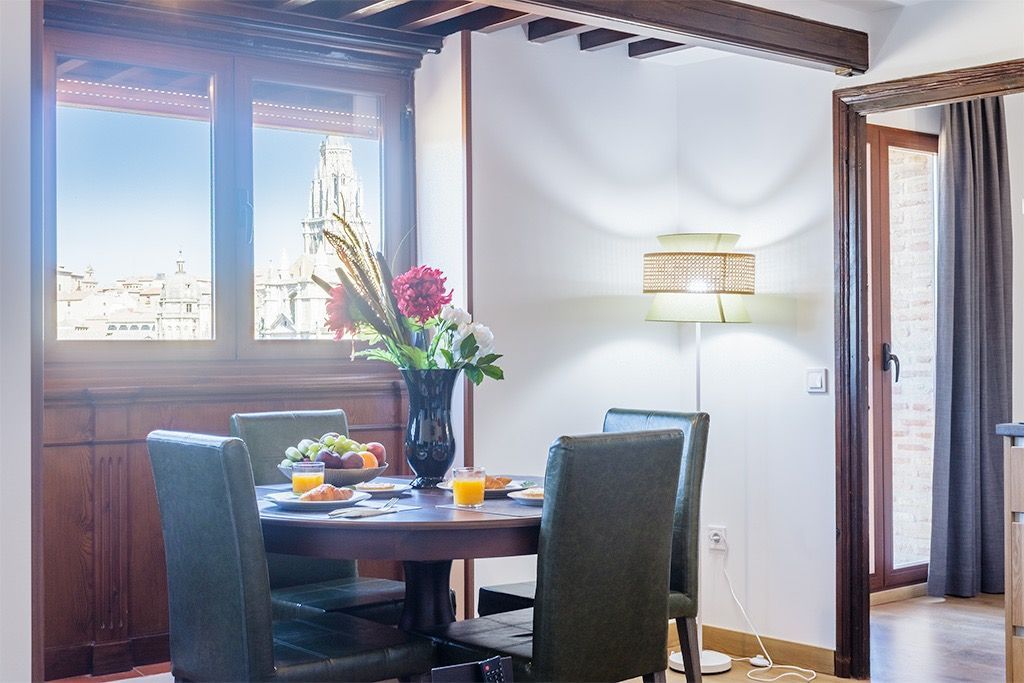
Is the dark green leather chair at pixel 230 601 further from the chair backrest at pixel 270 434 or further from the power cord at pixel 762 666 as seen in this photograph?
the power cord at pixel 762 666

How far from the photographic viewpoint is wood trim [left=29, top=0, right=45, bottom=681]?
229 cm

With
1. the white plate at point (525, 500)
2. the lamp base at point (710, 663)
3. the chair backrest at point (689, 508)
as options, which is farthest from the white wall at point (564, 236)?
the white plate at point (525, 500)

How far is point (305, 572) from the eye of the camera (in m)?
3.93

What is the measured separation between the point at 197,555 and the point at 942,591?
13.6ft

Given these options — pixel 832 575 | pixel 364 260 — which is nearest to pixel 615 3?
pixel 364 260

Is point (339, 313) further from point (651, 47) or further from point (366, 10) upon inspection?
point (651, 47)

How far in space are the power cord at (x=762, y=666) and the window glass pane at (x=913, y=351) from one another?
140 centimetres

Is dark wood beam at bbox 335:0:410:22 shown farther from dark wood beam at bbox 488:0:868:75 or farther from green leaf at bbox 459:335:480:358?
green leaf at bbox 459:335:480:358

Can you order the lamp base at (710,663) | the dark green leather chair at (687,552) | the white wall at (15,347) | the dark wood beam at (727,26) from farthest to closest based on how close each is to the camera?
the lamp base at (710,663), the dark green leather chair at (687,552), the dark wood beam at (727,26), the white wall at (15,347)

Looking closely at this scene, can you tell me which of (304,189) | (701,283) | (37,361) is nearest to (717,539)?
(701,283)

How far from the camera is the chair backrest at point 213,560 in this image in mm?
2828

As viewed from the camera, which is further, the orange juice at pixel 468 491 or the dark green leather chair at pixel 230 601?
the orange juice at pixel 468 491

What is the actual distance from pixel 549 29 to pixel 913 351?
2.60 metres

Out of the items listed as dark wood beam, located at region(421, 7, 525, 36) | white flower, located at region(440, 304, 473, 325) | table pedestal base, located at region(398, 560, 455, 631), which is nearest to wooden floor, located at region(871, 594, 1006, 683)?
table pedestal base, located at region(398, 560, 455, 631)
